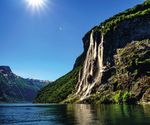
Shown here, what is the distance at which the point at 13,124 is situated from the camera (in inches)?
3140

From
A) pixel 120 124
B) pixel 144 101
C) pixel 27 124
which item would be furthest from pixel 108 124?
pixel 144 101

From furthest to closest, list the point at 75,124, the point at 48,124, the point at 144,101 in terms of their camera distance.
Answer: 1. the point at 144,101
2. the point at 48,124
3. the point at 75,124

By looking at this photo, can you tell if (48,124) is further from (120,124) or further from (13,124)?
(120,124)

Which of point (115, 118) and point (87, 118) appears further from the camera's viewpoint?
point (87, 118)

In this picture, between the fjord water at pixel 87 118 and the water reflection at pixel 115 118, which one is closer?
the water reflection at pixel 115 118

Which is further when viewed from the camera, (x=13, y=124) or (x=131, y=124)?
(x=13, y=124)

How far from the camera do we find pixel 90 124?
224 feet

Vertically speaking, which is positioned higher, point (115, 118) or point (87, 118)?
point (87, 118)

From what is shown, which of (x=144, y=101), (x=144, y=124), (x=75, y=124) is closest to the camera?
(x=144, y=124)

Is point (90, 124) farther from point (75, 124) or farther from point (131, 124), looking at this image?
point (131, 124)

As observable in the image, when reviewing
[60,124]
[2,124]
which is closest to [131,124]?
[60,124]

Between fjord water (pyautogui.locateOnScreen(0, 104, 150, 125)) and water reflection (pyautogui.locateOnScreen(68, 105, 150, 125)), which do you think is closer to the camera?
water reflection (pyautogui.locateOnScreen(68, 105, 150, 125))

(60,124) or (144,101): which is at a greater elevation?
(144,101)

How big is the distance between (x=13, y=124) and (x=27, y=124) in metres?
3.68
